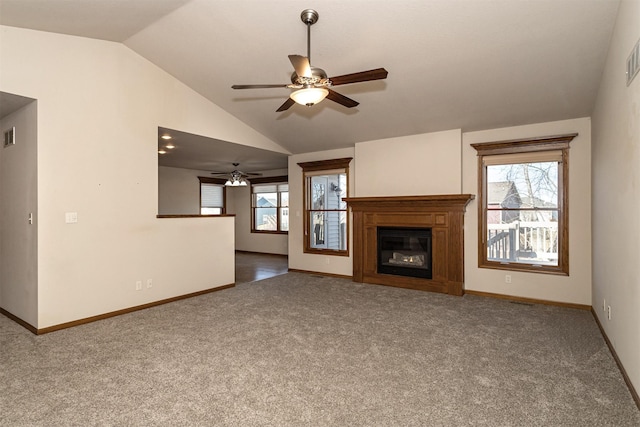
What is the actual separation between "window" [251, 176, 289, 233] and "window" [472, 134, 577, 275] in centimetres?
560

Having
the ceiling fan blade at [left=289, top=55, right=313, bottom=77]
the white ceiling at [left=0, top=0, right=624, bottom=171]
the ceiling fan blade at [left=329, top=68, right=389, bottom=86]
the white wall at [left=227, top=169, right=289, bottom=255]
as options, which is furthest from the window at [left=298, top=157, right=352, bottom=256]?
the ceiling fan blade at [left=289, top=55, right=313, bottom=77]

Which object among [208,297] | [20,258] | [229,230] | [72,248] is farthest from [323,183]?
[20,258]

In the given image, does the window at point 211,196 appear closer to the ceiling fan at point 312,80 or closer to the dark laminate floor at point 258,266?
the dark laminate floor at point 258,266

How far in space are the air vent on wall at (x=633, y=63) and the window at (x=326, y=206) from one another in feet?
14.4

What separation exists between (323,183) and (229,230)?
2.26m

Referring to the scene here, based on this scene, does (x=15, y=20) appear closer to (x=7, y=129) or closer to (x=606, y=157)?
(x=7, y=129)

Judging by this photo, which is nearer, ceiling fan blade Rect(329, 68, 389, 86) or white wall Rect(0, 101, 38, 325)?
ceiling fan blade Rect(329, 68, 389, 86)

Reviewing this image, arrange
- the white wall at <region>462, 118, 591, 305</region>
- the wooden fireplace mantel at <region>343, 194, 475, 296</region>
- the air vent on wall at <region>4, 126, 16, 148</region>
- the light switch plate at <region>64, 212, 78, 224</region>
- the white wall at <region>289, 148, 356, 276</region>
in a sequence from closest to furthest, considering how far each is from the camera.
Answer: the light switch plate at <region>64, 212, 78, 224</region> < the air vent on wall at <region>4, 126, 16, 148</region> < the white wall at <region>462, 118, 591, 305</region> < the wooden fireplace mantel at <region>343, 194, 475, 296</region> < the white wall at <region>289, 148, 356, 276</region>

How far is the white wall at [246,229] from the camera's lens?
382 inches

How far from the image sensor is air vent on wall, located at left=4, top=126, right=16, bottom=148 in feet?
12.8

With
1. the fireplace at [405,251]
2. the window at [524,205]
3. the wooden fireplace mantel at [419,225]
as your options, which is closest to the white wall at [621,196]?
the window at [524,205]

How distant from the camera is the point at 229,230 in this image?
18.6ft

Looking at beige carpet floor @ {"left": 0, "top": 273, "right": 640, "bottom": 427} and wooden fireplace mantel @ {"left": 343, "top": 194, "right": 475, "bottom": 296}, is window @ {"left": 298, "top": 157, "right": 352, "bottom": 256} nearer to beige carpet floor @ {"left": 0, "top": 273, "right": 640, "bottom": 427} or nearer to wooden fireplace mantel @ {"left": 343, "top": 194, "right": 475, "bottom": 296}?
wooden fireplace mantel @ {"left": 343, "top": 194, "right": 475, "bottom": 296}

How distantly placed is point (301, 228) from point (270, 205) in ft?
9.91
